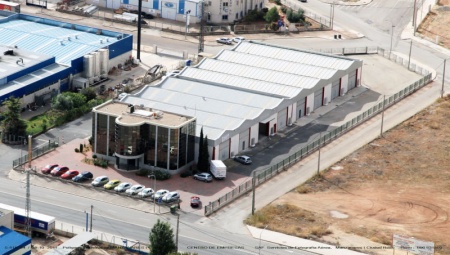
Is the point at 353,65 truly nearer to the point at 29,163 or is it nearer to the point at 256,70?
the point at 256,70

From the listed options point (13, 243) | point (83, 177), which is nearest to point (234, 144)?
point (83, 177)

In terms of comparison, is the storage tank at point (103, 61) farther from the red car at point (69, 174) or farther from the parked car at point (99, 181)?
the parked car at point (99, 181)

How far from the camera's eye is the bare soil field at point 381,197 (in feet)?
426

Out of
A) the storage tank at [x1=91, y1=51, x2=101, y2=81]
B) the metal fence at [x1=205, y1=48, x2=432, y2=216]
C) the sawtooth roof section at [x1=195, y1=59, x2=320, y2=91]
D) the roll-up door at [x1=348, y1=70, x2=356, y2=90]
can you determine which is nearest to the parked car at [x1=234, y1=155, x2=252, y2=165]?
the metal fence at [x1=205, y1=48, x2=432, y2=216]

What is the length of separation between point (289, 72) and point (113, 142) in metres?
39.8

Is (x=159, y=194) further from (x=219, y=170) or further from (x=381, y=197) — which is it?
(x=381, y=197)

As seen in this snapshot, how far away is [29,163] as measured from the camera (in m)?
145

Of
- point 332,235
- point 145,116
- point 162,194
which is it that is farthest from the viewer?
point 145,116

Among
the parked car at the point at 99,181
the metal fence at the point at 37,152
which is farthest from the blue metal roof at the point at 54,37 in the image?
the parked car at the point at 99,181

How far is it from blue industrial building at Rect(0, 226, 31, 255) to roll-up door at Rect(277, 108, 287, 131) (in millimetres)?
55032

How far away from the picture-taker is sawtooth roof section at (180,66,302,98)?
168 meters

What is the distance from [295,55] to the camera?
604 feet

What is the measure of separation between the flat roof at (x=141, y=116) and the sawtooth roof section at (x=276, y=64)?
3321 centimetres

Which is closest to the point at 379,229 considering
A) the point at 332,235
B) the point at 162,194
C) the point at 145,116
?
the point at 332,235
